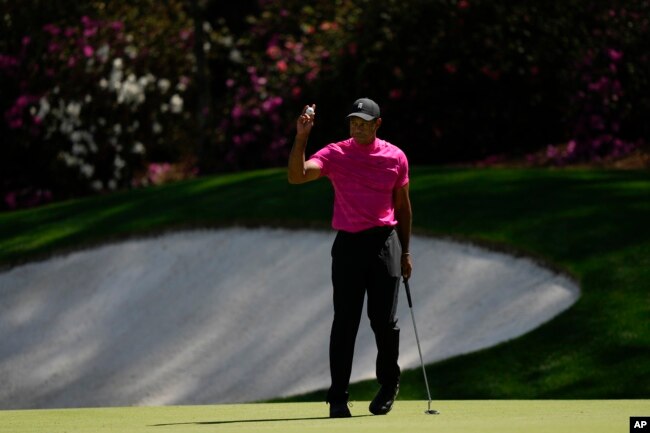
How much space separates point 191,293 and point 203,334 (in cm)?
104

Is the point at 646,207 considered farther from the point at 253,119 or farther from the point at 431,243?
the point at 253,119

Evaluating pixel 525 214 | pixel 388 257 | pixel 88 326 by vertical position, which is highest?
pixel 388 257

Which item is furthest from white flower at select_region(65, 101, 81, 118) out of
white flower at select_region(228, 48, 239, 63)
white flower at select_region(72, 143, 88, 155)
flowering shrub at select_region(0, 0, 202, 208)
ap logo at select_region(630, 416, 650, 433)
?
ap logo at select_region(630, 416, 650, 433)

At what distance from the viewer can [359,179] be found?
30.5 ft

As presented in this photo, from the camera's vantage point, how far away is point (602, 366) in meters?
13.2

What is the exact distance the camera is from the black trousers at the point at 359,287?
30.5ft

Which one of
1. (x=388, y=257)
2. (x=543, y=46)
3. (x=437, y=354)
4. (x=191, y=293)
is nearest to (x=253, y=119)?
(x=543, y=46)

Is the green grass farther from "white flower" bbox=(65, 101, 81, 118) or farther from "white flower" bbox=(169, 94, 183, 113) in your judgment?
"white flower" bbox=(169, 94, 183, 113)

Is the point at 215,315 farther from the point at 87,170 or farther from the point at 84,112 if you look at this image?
the point at 84,112

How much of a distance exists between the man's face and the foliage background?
46.9 feet

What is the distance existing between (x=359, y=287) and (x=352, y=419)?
2.62ft

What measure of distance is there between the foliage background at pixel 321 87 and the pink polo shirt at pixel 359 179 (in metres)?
14.2

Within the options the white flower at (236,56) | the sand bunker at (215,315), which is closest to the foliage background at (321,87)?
the white flower at (236,56)

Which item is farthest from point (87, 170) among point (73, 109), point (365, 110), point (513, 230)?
point (365, 110)
